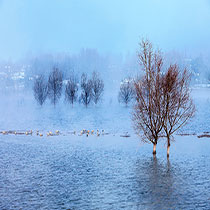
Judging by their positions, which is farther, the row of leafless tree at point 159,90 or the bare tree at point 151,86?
the bare tree at point 151,86

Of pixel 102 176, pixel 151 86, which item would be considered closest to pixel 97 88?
pixel 151 86

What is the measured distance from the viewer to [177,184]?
16375 mm

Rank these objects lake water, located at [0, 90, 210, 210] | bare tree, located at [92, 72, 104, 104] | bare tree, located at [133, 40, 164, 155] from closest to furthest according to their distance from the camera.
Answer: lake water, located at [0, 90, 210, 210], bare tree, located at [133, 40, 164, 155], bare tree, located at [92, 72, 104, 104]

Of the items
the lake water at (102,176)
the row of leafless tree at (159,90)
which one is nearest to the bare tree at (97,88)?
the lake water at (102,176)

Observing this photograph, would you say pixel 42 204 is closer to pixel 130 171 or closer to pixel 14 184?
pixel 14 184

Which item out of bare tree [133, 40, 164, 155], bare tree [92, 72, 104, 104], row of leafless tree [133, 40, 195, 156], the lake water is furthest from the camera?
bare tree [92, 72, 104, 104]

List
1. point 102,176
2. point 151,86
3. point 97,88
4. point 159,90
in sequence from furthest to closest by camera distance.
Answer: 1. point 97,88
2. point 151,86
3. point 159,90
4. point 102,176

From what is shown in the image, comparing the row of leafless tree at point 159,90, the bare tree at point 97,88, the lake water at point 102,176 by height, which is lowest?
the lake water at point 102,176

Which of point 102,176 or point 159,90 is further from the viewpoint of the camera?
point 159,90

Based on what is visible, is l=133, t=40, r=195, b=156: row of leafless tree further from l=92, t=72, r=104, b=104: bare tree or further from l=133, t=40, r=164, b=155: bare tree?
l=92, t=72, r=104, b=104: bare tree

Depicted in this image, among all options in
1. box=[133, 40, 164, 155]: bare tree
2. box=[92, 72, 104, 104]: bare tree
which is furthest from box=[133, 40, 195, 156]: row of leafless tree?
box=[92, 72, 104, 104]: bare tree

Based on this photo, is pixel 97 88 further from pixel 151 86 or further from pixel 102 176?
pixel 102 176

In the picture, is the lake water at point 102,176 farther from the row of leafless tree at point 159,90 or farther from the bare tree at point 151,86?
the bare tree at point 151,86

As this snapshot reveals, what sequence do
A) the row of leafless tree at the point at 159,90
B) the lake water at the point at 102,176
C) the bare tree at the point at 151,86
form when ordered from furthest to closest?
1. the bare tree at the point at 151,86
2. the row of leafless tree at the point at 159,90
3. the lake water at the point at 102,176
